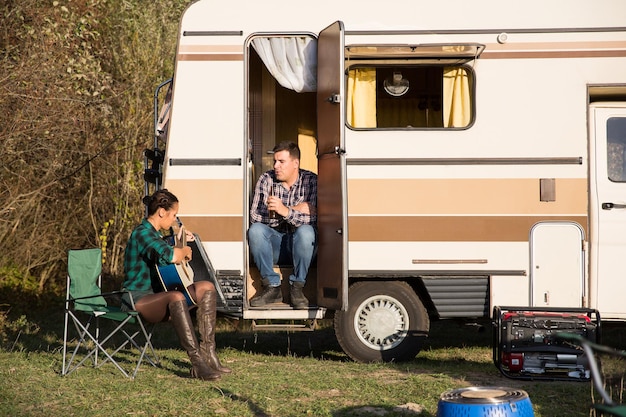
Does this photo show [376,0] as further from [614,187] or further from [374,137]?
[614,187]

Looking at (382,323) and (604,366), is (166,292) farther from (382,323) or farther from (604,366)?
(604,366)

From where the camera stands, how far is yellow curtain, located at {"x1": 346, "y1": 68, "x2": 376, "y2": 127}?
756cm

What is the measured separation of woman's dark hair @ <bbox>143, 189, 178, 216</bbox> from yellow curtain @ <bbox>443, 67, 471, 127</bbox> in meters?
2.30

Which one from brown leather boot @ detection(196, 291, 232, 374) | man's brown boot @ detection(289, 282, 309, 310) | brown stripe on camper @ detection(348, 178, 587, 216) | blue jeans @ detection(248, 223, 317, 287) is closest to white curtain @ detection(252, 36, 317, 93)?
brown stripe on camper @ detection(348, 178, 587, 216)

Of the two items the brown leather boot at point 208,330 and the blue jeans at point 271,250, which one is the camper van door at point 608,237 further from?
the brown leather boot at point 208,330

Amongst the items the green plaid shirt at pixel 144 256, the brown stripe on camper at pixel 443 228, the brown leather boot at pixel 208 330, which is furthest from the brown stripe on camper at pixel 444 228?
the green plaid shirt at pixel 144 256

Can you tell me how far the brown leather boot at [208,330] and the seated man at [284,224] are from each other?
0.69 meters

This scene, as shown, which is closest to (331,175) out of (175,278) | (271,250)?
(271,250)

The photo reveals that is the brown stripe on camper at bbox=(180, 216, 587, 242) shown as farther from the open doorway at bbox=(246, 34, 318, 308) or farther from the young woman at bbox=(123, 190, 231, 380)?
the open doorway at bbox=(246, 34, 318, 308)

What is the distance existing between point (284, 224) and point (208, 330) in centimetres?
136

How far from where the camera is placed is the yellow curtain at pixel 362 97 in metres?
7.56

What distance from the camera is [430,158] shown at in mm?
7398

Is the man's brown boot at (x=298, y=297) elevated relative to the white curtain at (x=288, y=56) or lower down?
lower down

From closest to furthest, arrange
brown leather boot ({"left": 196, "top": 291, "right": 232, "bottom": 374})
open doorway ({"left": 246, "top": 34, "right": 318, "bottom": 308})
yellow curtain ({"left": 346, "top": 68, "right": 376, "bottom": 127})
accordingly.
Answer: brown leather boot ({"left": 196, "top": 291, "right": 232, "bottom": 374}), yellow curtain ({"left": 346, "top": 68, "right": 376, "bottom": 127}), open doorway ({"left": 246, "top": 34, "right": 318, "bottom": 308})
